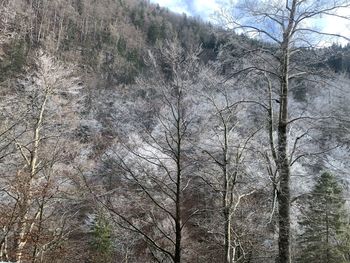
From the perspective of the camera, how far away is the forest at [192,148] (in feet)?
23.0

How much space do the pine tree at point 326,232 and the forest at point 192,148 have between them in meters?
0.08

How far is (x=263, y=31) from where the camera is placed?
23.5 ft

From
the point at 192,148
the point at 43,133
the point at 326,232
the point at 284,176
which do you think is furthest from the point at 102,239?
the point at 284,176

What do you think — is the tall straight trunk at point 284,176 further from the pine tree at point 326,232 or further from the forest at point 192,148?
the pine tree at point 326,232

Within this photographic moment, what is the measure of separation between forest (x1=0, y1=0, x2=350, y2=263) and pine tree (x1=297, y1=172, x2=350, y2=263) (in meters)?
0.08

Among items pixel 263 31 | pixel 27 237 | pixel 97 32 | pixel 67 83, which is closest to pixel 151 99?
pixel 263 31

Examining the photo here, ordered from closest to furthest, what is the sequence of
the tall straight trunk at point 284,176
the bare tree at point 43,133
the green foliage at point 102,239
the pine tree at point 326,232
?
the tall straight trunk at point 284,176 < the bare tree at point 43,133 < the pine tree at point 326,232 < the green foliage at point 102,239

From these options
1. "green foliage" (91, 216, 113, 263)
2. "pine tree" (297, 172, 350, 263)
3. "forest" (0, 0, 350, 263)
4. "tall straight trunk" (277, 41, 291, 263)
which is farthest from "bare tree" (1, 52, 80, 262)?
"pine tree" (297, 172, 350, 263)

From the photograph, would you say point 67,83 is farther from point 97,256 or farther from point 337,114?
point 97,256

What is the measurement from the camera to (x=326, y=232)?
2227 centimetres

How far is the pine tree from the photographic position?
20.9 metres

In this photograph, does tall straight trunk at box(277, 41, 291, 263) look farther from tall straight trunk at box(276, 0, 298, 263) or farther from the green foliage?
the green foliage

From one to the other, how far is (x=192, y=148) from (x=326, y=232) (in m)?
15.8

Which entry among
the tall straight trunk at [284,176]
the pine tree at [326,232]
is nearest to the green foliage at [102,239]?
the pine tree at [326,232]
